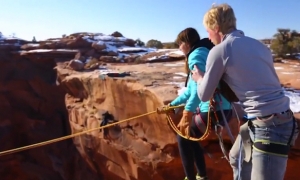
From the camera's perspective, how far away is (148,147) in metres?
6.07

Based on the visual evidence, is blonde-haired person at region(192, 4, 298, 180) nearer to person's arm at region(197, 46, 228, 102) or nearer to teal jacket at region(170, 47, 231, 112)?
person's arm at region(197, 46, 228, 102)

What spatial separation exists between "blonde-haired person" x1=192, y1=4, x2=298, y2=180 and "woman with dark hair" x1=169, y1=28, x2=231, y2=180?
69cm

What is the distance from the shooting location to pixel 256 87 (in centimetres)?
197

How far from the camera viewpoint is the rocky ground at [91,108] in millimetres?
5656

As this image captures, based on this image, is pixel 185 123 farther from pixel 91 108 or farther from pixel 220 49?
pixel 91 108

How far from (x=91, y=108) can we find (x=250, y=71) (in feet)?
23.7

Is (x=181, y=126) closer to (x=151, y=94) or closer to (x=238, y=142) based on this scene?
(x=238, y=142)

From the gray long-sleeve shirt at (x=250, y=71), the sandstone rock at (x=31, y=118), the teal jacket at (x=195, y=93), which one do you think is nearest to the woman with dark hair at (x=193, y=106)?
the teal jacket at (x=195, y=93)

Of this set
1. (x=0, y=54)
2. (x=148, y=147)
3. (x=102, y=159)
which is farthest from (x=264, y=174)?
(x=0, y=54)

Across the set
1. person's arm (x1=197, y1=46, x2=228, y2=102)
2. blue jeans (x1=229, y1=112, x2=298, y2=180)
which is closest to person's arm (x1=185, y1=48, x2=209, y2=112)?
person's arm (x1=197, y1=46, x2=228, y2=102)

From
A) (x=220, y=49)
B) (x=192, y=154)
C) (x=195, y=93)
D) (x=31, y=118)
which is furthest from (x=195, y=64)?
(x=31, y=118)

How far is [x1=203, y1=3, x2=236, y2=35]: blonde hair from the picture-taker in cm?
205

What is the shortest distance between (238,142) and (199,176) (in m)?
1.18

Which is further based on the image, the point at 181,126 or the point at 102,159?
the point at 102,159
